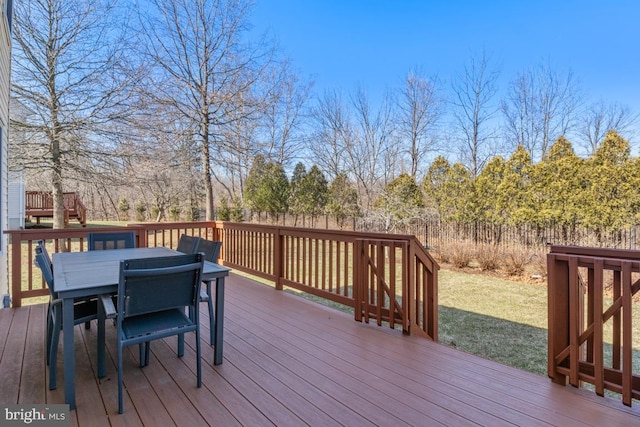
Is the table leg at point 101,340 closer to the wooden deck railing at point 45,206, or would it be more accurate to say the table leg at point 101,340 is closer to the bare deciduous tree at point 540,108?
the wooden deck railing at point 45,206

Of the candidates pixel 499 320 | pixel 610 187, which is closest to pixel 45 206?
pixel 499 320

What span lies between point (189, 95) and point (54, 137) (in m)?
3.19

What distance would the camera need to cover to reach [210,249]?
3193mm

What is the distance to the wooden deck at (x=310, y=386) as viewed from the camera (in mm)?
1881

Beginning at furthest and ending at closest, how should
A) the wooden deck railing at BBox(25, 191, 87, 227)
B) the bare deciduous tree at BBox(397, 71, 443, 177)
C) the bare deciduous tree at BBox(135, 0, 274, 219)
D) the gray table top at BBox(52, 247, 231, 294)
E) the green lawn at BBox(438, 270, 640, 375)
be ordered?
1. the bare deciduous tree at BBox(397, 71, 443, 177)
2. the wooden deck railing at BBox(25, 191, 87, 227)
3. the bare deciduous tree at BBox(135, 0, 274, 219)
4. the green lawn at BBox(438, 270, 640, 375)
5. the gray table top at BBox(52, 247, 231, 294)

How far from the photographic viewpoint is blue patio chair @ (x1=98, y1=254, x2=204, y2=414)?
192 centimetres

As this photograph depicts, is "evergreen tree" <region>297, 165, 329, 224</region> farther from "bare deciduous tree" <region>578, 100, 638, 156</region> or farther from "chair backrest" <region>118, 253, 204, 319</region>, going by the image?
"chair backrest" <region>118, 253, 204, 319</region>

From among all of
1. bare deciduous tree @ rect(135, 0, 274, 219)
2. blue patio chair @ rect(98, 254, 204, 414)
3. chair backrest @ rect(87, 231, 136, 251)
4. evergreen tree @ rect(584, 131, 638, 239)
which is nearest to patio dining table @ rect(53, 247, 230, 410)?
blue patio chair @ rect(98, 254, 204, 414)

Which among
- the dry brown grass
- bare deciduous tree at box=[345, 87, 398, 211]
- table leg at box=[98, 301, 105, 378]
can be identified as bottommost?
the dry brown grass

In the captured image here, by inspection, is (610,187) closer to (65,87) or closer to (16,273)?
(16,273)

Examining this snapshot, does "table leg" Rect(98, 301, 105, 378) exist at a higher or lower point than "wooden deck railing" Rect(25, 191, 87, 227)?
lower

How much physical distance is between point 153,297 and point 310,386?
1.14 meters

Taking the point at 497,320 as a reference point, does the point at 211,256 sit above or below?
above

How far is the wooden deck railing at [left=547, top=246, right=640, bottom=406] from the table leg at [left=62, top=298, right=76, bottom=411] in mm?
2952
